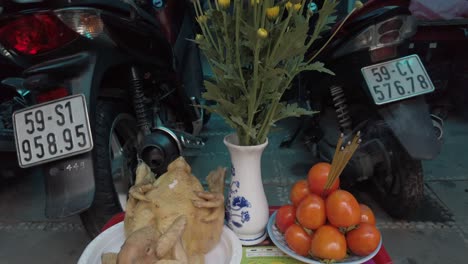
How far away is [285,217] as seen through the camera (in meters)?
0.96

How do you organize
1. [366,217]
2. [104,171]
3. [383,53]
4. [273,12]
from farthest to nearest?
[383,53] → [104,171] → [366,217] → [273,12]

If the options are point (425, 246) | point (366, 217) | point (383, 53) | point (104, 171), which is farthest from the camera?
point (425, 246)

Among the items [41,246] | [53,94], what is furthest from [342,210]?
[41,246]

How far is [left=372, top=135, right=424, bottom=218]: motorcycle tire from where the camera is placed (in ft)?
5.41

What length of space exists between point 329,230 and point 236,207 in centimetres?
25

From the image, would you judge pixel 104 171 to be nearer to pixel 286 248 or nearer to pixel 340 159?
pixel 286 248

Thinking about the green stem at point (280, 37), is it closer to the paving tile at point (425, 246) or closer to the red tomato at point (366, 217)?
the red tomato at point (366, 217)

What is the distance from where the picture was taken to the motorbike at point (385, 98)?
1.52 m

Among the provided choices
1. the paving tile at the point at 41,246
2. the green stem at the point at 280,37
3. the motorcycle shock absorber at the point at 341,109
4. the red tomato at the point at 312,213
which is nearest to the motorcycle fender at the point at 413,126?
the motorcycle shock absorber at the point at 341,109

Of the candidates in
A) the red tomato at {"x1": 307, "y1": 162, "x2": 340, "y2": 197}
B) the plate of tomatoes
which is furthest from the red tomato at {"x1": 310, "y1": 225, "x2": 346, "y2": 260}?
the red tomato at {"x1": 307, "y1": 162, "x2": 340, "y2": 197}

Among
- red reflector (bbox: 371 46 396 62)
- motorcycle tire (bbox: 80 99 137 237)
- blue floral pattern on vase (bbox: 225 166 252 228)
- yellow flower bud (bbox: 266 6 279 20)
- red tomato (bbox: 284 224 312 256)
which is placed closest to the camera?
yellow flower bud (bbox: 266 6 279 20)

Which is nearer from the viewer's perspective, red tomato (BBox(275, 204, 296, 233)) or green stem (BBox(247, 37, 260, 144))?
green stem (BBox(247, 37, 260, 144))

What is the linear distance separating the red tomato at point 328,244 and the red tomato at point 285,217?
104 millimetres

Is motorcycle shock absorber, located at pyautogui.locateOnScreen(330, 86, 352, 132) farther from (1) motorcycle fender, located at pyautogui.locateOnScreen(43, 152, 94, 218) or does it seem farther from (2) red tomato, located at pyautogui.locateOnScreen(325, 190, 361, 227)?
(1) motorcycle fender, located at pyautogui.locateOnScreen(43, 152, 94, 218)
